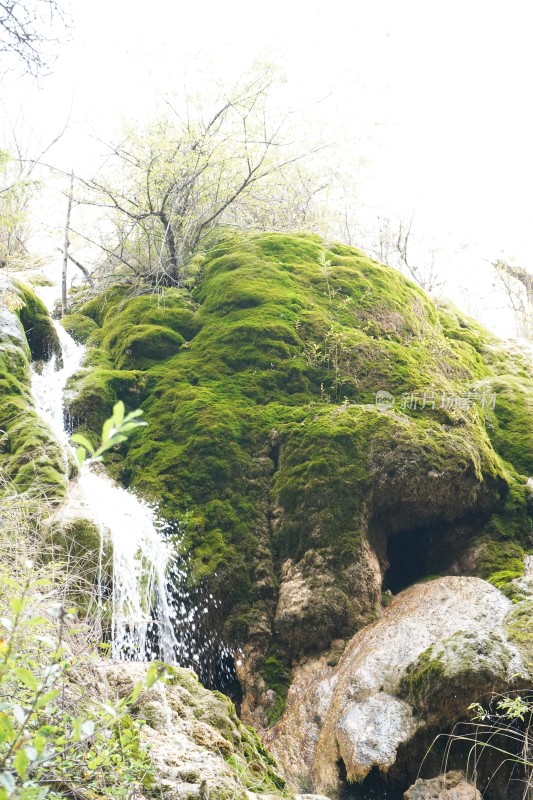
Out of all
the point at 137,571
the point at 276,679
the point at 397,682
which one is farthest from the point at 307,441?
the point at 397,682

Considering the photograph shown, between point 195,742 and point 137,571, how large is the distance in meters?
2.68

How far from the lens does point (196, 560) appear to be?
6688mm

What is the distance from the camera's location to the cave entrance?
7.39m

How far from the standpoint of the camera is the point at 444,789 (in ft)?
14.7

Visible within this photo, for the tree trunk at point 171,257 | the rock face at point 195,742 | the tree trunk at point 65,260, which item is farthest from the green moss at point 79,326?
the rock face at point 195,742

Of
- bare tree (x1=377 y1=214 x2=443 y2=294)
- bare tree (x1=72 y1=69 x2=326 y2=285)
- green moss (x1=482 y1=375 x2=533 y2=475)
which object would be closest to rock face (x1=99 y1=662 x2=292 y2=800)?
green moss (x1=482 y1=375 x2=533 y2=475)

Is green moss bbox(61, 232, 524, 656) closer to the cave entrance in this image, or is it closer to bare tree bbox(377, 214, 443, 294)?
the cave entrance

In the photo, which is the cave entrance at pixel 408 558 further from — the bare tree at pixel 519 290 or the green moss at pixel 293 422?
the bare tree at pixel 519 290

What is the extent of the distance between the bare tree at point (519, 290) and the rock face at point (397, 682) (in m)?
10.5

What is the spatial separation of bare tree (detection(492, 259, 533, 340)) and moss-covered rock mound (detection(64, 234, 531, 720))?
6.26 meters

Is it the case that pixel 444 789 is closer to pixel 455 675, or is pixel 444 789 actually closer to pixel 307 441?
pixel 455 675

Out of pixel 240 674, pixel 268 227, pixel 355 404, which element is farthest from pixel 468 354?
pixel 240 674

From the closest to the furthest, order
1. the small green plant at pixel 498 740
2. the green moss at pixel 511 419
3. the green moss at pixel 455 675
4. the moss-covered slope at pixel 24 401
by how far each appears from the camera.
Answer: the small green plant at pixel 498 740 → the green moss at pixel 455 675 → the moss-covered slope at pixel 24 401 → the green moss at pixel 511 419

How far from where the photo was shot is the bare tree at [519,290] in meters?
15.4
